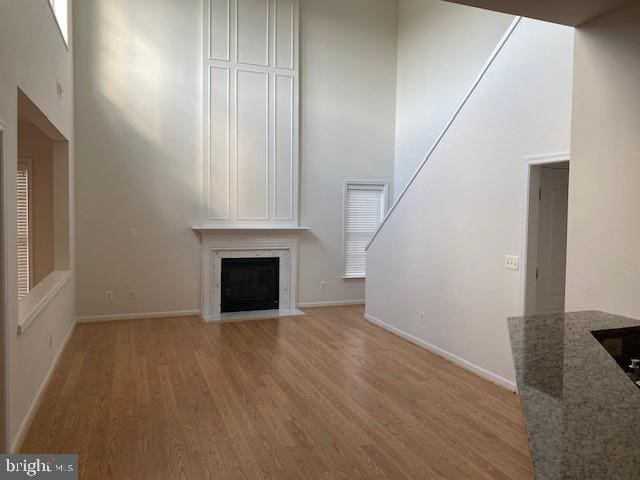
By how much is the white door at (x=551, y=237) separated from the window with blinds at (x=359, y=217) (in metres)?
4.15

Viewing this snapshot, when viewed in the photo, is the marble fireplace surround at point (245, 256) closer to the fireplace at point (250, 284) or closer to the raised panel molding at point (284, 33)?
the fireplace at point (250, 284)

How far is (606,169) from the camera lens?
2691 mm

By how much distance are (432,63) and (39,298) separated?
605 cm

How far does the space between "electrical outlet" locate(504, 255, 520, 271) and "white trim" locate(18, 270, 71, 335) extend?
3.79 m

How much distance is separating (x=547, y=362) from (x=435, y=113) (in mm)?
6107

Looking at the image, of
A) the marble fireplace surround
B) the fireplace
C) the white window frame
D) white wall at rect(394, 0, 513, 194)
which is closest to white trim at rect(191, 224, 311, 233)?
the marble fireplace surround

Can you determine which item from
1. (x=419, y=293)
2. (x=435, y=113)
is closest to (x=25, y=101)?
(x=419, y=293)

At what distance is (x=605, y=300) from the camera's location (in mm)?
2717

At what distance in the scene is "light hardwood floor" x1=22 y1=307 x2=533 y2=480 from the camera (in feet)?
9.91

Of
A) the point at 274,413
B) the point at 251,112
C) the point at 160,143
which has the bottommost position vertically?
the point at 274,413

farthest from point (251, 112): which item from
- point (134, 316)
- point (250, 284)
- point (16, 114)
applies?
point (16, 114)

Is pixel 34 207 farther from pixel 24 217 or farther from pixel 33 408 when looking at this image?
pixel 33 408

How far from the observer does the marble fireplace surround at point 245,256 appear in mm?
7227

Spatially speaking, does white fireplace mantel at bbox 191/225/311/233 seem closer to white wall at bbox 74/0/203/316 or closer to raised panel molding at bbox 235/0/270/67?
white wall at bbox 74/0/203/316
